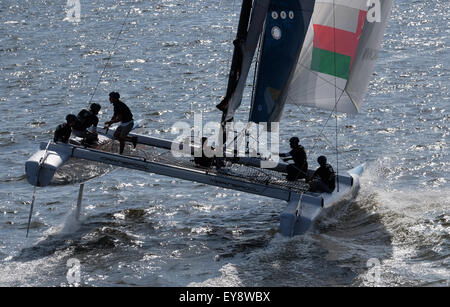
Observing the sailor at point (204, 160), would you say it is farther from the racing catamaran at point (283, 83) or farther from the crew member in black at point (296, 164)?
the crew member in black at point (296, 164)

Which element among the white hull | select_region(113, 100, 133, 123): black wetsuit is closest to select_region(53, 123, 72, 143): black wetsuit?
the white hull

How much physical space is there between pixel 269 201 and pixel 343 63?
11.0 ft

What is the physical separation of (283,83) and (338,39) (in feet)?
5.03

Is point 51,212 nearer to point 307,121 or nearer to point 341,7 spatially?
point 341,7

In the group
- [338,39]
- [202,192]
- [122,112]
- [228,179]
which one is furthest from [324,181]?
[122,112]

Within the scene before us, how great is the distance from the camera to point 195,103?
25109 mm

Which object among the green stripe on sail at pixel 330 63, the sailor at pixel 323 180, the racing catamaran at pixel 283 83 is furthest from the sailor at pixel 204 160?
the green stripe on sail at pixel 330 63

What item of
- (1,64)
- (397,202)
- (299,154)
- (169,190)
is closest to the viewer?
(299,154)

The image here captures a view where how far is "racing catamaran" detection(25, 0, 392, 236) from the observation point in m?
14.8

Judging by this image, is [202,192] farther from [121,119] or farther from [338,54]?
[338,54]

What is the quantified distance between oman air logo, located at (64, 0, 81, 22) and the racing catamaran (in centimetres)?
2230

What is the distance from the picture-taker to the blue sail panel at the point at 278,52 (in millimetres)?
15078

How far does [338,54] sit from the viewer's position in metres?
16.1

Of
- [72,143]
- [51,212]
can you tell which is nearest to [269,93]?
[72,143]
